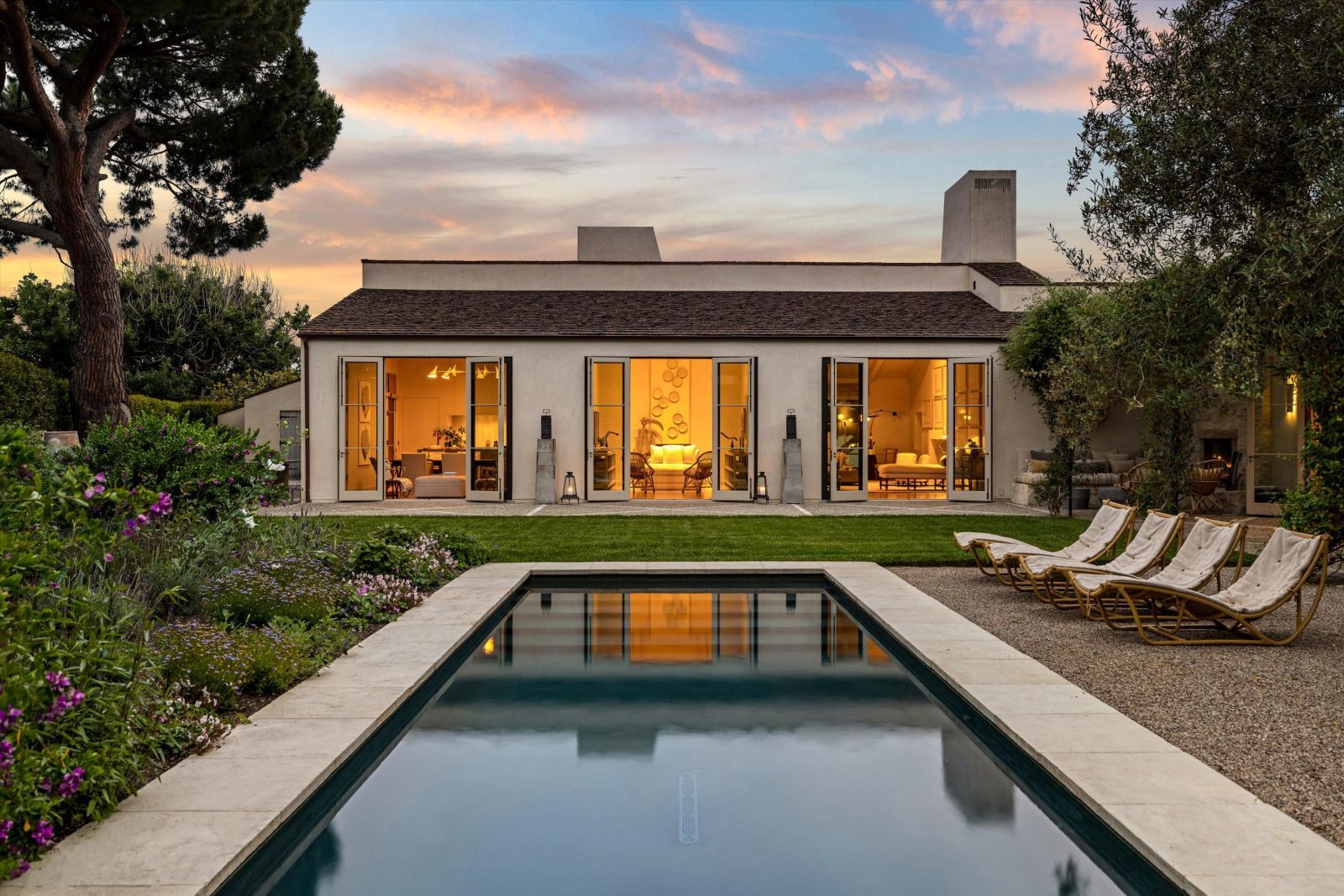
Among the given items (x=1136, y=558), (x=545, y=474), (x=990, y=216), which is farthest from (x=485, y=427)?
(x=1136, y=558)

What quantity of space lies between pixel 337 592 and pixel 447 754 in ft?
9.78

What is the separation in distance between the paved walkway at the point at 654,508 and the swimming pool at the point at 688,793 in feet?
31.3

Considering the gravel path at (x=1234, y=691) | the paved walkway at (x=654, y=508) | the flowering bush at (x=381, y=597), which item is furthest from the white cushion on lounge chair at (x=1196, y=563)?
the paved walkway at (x=654, y=508)

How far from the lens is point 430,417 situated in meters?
24.2

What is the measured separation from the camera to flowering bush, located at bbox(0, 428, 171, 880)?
309 cm

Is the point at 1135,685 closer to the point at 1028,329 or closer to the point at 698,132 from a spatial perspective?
the point at 1028,329

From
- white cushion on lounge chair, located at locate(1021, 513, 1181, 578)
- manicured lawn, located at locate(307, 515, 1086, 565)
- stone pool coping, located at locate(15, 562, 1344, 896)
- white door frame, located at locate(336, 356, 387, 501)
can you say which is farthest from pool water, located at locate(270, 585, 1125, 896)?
white door frame, located at locate(336, 356, 387, 501)

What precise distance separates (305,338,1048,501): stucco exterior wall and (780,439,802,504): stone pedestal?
36 centimetres

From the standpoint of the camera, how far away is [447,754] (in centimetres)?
514

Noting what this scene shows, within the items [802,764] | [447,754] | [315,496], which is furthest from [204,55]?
[802,764]

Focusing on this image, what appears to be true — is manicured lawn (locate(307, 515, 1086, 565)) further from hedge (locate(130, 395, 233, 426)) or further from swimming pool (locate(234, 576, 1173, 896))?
hedge (locate(130, 395, 233, 426))

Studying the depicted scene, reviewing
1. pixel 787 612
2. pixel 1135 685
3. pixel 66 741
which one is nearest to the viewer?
pixel 66 741

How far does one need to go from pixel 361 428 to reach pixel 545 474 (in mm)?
3576

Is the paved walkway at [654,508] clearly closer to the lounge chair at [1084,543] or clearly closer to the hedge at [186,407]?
the hedge at [186,407]
